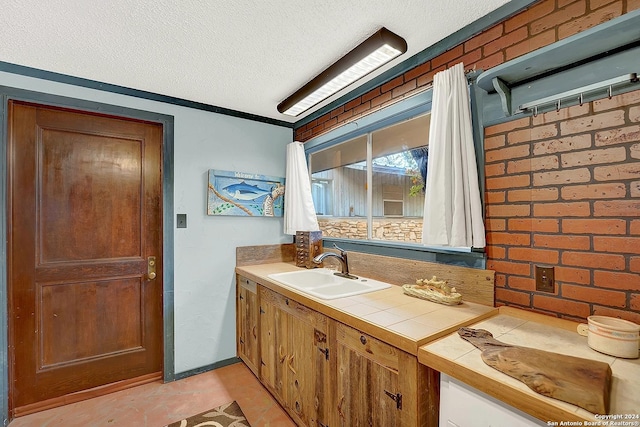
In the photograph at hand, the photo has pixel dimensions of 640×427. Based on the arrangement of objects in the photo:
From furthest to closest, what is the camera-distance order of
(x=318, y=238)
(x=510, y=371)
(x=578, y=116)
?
(x=318, y=238)
(x=578, y=116)
(x=510, y=371)

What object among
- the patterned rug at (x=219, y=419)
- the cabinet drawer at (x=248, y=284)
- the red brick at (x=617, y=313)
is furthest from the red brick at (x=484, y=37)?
the patterned rug at (x=219, y=419)

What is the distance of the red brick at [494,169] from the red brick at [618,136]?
0.37 meters

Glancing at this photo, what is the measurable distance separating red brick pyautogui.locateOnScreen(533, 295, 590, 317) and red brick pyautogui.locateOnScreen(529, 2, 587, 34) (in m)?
1.26

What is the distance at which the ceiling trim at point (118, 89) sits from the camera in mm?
1955

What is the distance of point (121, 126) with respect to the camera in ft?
7.77

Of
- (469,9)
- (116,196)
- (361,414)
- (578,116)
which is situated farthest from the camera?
(116,196)

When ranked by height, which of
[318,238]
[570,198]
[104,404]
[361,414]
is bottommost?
[104,404]

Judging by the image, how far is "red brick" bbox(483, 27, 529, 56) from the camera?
139 centimetres

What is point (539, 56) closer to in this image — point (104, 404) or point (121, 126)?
point (121, 126)

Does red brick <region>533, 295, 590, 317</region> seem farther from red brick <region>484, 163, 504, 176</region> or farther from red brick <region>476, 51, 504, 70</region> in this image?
red brick <region>476, 51, 504, 70</region>

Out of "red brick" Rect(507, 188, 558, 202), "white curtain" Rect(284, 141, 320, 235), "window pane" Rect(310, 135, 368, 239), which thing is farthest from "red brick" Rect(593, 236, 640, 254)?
"white curtain" Rect(284, 141, 320, 235)

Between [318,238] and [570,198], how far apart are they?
74.9 inches

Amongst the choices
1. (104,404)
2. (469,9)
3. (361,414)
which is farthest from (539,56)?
(104,404)

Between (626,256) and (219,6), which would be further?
(219,6)
